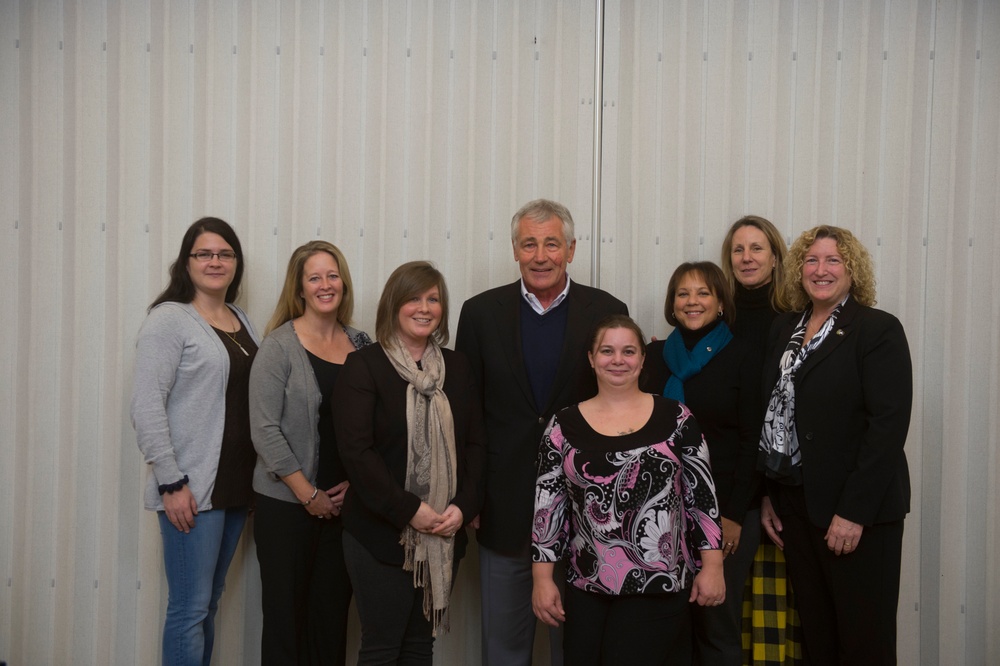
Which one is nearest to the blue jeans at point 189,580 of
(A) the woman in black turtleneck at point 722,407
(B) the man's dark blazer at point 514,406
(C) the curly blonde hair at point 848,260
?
(B) the man's dark blazer at point 514,406

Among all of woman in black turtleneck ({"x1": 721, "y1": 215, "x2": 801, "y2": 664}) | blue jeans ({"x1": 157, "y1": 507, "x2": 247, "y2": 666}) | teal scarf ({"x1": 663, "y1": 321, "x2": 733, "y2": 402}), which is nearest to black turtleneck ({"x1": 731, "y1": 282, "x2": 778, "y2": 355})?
woman in black turtleneck ({"x1": 721, "y1": 215, "x2": 801, "y2": 664})

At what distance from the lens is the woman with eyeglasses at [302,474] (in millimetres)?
2340

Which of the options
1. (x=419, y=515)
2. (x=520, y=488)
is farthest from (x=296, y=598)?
(x=520, y=488)

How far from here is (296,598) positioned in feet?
7.86

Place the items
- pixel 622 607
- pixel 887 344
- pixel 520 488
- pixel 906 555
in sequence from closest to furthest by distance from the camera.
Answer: pixel 622 607
pixel 887 344
pixel 520 488
pixel 906 555

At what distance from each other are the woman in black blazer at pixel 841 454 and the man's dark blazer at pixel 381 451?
989 mm

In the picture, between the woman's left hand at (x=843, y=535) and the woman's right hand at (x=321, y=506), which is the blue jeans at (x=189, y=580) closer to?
the woman's right hand at (x=321, y=506)

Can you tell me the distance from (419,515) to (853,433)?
1359mm

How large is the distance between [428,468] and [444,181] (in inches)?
51.8

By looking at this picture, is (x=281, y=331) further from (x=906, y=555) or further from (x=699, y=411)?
(x=906, y=555)

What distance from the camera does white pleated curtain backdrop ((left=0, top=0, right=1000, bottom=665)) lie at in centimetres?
290

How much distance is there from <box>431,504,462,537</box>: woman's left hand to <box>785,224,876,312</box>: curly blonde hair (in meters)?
1.34

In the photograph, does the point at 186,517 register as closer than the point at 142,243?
Yes

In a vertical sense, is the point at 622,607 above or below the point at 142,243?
below
